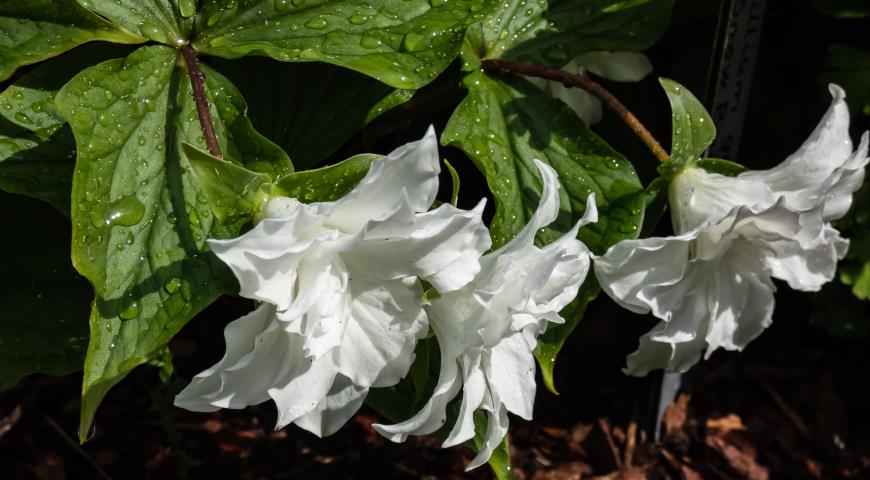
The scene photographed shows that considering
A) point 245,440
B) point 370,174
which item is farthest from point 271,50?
point 245,440

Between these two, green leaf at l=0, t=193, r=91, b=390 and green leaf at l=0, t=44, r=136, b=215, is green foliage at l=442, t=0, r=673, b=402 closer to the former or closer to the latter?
green leaf at l=0, t=44, r=136, b=215

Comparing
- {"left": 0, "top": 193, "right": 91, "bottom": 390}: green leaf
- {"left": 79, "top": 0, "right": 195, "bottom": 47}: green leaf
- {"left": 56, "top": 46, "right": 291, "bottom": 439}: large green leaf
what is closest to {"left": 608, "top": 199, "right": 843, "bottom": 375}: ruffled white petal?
{"left": 56, "top": 46, "right": 291, "bottom": 439}: large green leaf

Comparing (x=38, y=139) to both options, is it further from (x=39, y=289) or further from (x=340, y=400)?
(x=340, y=400)

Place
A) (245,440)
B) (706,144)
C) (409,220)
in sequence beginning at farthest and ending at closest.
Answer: (245,440)
(706,144)
(409,220)

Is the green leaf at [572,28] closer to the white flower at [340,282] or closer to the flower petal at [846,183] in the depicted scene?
the flower petal at [846,183]

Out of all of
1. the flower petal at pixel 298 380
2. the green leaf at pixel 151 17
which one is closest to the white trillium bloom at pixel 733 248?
the flower petal at pixel 298 380

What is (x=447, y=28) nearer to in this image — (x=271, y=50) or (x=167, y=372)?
(x=271, y=50)

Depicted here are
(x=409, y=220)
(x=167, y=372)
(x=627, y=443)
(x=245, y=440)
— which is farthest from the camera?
(x=627, y=443)
